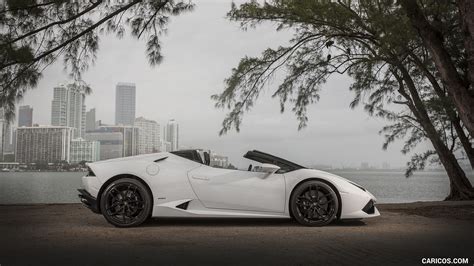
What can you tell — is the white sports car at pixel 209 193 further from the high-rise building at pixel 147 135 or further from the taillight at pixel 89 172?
the high-rise building at pixel 147 135

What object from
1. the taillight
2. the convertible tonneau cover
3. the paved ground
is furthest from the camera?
the convertible tonneau cover

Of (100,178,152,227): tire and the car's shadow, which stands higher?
(100,178,152,227): tire

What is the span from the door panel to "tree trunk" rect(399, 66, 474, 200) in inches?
354

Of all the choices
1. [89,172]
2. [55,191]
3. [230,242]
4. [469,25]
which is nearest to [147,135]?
[89,172]

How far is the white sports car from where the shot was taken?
546 cm

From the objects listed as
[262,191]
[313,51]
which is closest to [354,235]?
[262,191]

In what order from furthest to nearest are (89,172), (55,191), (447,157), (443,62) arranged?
1. (55,191)
2. (447,157)
3. (443,62)
4. (89,172)

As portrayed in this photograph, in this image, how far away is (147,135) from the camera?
9.75 meters

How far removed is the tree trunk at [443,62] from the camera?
7645 mm

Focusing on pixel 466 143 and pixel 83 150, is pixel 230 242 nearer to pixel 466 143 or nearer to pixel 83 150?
pixel 83 150

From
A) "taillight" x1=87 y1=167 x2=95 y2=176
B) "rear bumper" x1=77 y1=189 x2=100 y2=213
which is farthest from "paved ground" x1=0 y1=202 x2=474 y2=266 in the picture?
"taillight" x1=87 y1=167 x2=95 y2=176

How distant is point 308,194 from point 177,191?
162cm

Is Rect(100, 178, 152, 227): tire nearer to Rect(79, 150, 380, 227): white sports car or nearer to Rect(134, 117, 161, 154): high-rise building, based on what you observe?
Rect(79, 150, 380, 227): white sports car

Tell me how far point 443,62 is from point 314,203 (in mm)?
4064
